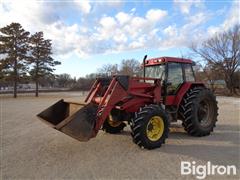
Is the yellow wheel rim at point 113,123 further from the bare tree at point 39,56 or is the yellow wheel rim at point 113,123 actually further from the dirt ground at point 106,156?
the bare tree at point 39,56

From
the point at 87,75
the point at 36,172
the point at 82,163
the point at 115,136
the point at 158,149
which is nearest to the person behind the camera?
the point at 36,172

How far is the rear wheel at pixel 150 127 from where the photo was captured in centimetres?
649

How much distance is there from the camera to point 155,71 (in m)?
8.47

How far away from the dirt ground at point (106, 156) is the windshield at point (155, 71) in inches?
75.8

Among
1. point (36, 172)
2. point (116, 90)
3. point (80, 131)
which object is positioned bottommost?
point (36, 172)

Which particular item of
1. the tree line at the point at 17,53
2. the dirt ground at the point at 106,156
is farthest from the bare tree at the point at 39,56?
the dirt ground at the point at 106,156

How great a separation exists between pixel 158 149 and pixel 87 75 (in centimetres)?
8426

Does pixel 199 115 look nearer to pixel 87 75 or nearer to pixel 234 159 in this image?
pixel 234 159

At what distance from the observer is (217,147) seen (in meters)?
6.99

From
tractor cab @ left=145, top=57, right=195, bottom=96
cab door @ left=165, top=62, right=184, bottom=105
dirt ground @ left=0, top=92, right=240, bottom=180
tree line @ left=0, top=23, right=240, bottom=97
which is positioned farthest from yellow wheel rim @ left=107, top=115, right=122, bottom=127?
tree line @ left=0, top=23, right=240, bottom=97

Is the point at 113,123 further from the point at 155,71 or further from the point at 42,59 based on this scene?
the point at 42,59

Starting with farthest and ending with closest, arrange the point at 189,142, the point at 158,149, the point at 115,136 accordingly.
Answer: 1. the point at 115,136
2. the point at 189,142
3. the point at 158,149

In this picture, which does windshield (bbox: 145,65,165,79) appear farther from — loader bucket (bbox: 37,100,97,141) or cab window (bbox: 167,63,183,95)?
loader bucket (bbox: 37,100,97,141)

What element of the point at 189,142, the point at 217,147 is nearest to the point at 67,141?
the point at 189,142
